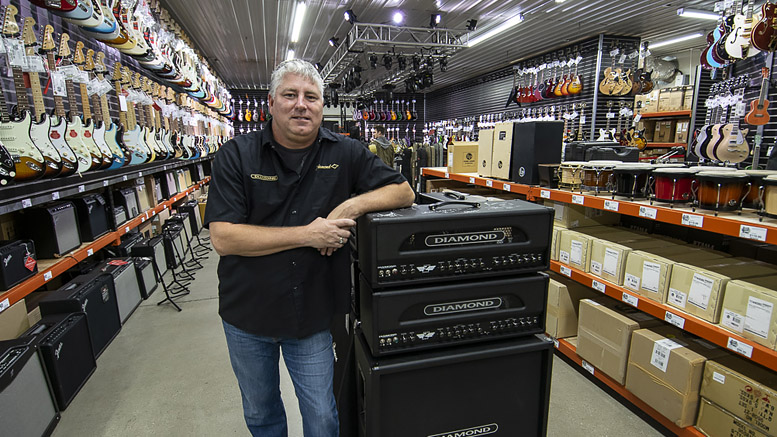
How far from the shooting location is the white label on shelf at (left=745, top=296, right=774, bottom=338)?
1646 millimetres

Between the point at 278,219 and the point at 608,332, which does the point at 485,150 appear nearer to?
the point at 608,332

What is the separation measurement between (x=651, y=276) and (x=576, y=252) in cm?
55

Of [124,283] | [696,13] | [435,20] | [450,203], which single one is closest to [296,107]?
[450,203]

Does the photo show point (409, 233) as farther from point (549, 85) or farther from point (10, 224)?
point (549, 85)

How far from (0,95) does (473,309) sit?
2950 mm

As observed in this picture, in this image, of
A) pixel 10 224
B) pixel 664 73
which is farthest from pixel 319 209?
pixel 664 73

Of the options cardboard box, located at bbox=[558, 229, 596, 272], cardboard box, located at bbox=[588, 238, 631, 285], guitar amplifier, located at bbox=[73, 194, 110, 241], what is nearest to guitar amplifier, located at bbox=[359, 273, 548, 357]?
cardboard box, located at bbox=[588, 238, 631, 285]

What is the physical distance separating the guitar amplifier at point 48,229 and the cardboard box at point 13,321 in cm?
34

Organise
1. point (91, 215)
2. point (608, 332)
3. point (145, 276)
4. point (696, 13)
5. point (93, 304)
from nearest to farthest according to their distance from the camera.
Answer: point (608, 332) → point (93, 304) → point (91, 215) → point (145, 276) → point (696, 13)

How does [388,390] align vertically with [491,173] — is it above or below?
below

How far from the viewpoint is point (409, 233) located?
1204mm

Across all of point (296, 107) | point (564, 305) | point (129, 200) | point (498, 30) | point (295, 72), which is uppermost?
point (498, 30)

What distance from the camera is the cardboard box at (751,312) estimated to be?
1.63 metres

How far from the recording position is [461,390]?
133 centimetres
